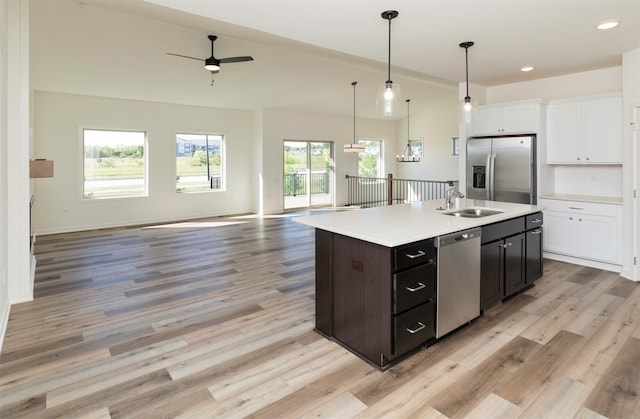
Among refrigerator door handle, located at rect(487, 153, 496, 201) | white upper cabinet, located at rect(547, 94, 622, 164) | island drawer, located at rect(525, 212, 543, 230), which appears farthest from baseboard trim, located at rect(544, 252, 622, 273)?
island drawer, located at rect(525, 212, 543, 230)

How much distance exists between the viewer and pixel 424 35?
11.9ft

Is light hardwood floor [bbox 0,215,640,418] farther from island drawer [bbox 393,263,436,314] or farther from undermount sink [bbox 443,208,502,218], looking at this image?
undermount sink [bbox 443,208,502,218]

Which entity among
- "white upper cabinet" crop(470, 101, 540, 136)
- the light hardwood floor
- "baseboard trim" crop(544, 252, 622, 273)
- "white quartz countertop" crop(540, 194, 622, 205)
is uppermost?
"white upper cabinet" crop(470, 101, 540, 136)

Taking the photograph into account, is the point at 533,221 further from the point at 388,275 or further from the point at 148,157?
the point at 148,157

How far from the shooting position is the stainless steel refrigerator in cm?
508

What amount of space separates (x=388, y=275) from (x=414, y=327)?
18.0 inches

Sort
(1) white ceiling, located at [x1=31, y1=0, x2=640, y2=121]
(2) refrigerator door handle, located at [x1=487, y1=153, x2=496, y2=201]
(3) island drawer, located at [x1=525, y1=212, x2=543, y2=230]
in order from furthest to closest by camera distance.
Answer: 1. (2) refrigerator door handle, located at [x1=487, y1=153, x2=496, y2=201]
2. (3) island drawer, located at [x1=525, y1=212, x2=543, y2=230]
3. (1) white ceiling, located at [x1=31, y1=0, x2=640, y2=121]

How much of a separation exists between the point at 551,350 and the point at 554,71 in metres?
4.01

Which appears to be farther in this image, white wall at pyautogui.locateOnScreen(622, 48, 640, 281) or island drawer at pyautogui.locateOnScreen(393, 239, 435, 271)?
white wall at pyautogui.locateOnScreen(622, 48, 640, 281)

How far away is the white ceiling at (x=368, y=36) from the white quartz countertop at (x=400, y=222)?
1682mm

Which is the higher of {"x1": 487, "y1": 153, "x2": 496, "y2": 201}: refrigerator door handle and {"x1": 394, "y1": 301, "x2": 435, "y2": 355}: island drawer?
{"x1": 487, "y1": 153, "x2": 496, "y2": 201}: refrigerator door handle

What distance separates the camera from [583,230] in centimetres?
473

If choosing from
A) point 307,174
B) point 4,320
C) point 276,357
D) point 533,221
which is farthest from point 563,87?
point 4,320

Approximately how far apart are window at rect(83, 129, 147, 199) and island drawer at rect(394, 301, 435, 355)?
744 centimetres
